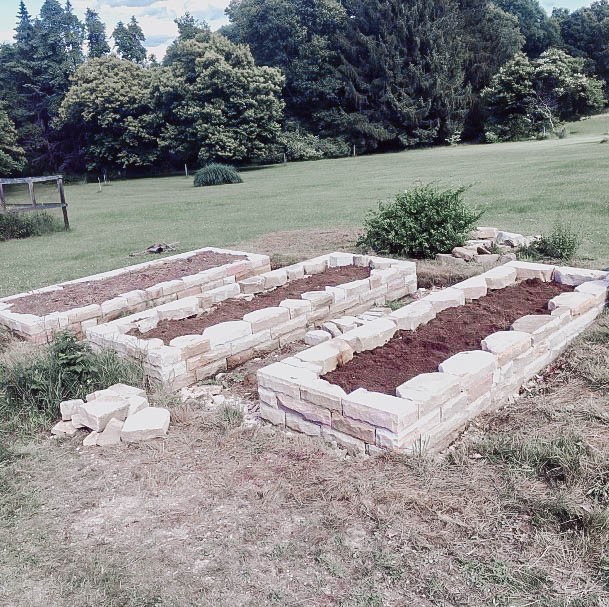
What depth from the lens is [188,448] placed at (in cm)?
386

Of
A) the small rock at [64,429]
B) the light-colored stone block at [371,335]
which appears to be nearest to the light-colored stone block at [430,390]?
the light-colored stone block at [371,335]

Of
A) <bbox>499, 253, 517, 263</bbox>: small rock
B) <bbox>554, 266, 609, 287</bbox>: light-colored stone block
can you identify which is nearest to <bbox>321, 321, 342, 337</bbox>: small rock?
<bbox>554, 266, 609, 287</bbox>: light-colored stone block

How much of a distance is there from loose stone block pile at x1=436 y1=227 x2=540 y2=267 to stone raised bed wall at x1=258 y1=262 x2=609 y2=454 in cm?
257

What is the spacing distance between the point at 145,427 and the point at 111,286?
402 centimetres

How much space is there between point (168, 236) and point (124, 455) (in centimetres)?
930

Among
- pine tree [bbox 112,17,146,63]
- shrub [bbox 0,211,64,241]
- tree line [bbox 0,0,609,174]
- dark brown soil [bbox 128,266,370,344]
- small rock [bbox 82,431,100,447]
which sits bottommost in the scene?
small rock [bbox 82,431,100,447]

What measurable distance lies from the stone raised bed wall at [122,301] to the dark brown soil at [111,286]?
107 millimetres

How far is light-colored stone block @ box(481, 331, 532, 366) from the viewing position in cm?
427

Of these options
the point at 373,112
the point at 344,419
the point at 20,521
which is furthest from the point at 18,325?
the point at 373,112

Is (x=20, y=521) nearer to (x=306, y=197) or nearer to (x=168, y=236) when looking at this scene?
(x=168, y=236)

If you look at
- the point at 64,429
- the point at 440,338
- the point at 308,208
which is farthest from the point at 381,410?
the point at 308,208

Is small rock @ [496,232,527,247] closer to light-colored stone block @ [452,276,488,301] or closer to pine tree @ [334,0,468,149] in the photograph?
light-colored stone block @ [452,276,488,301]

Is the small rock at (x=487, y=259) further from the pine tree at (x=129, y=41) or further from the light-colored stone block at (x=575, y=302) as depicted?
the pine tree at (x=129, y=41)

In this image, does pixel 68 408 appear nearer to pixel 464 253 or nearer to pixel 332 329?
pixel 332 329
